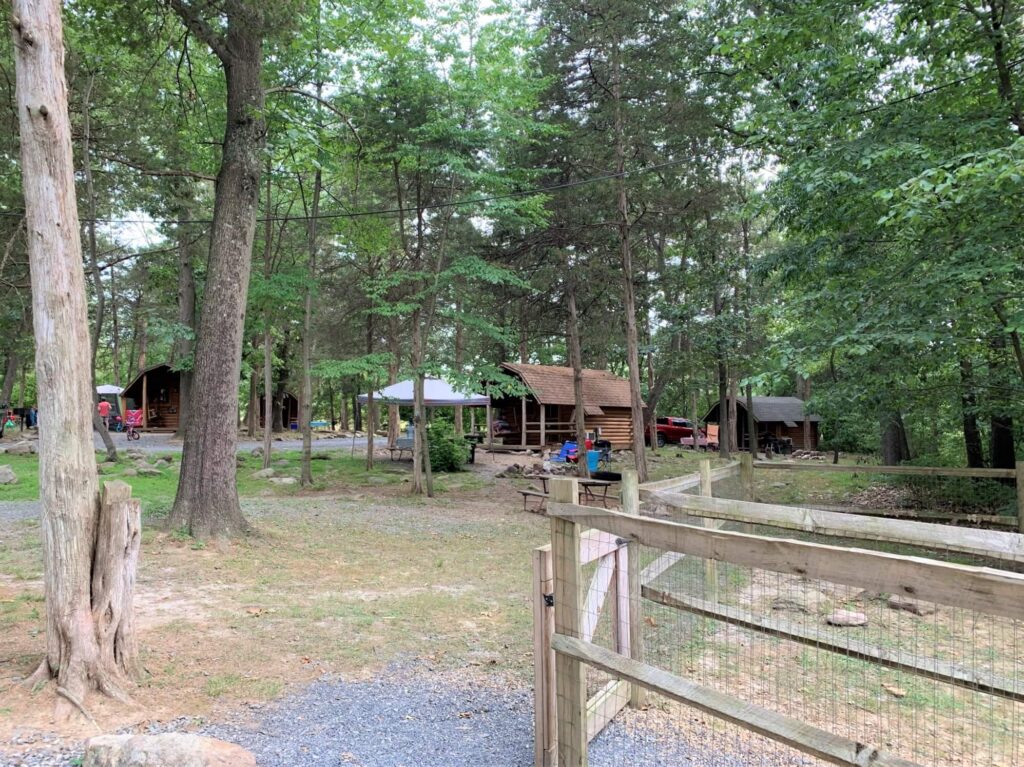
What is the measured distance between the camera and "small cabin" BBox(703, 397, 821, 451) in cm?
3177

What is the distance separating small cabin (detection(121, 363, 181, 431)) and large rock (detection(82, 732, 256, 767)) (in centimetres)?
3263

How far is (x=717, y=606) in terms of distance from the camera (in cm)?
327

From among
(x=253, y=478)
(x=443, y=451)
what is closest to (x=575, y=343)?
(x=443, y=451)

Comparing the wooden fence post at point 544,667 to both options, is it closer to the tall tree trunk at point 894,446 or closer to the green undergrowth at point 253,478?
the green undergrowth at point 253,478

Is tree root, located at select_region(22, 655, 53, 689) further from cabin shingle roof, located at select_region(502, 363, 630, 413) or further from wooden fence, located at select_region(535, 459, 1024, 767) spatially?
cabin shingle roof, located at select_region(502, 363, 630, 413)

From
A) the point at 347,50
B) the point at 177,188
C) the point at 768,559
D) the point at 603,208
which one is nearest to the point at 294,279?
the point at 347,50

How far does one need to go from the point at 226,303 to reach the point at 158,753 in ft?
19.3

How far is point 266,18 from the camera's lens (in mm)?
7367

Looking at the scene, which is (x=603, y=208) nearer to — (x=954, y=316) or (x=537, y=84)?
(x=537, y=84)

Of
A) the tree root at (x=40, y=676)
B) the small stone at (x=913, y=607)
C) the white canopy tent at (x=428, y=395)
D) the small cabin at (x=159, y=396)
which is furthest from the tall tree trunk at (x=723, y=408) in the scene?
the small cabin at (x=159, y=396)

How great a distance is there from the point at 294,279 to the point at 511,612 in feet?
28.6

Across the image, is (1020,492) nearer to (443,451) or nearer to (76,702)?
(76,702)

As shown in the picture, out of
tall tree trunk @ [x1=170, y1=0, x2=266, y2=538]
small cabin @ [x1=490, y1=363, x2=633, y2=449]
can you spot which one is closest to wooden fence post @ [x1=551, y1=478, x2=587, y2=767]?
tall tree trunk @ [x1=170, y1=0, x2=266, y2=538]

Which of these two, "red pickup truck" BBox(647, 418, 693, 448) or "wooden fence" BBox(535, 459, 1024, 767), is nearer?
"wooden fence" BBox(535, 459, 1024, 767)
